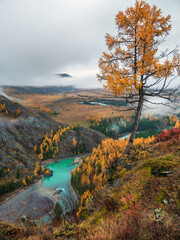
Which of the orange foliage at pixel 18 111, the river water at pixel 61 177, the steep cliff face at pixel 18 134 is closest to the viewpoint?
the river water at pixel 61 177

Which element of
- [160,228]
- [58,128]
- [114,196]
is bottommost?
[58,128]

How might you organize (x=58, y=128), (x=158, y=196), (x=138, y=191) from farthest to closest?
(x=58, y=128), (x=138, y=191), (x=158, y=196)

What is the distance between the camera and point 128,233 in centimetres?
321

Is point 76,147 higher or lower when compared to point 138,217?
lower

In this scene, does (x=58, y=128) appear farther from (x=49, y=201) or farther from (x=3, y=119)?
(x=49, y=201)

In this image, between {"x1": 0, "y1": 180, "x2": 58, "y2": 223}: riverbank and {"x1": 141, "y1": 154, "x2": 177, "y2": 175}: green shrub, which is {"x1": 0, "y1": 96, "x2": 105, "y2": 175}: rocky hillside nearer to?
{"x1": 0, "y1": 180, "x2": 58, "y2": 223}: riverbank

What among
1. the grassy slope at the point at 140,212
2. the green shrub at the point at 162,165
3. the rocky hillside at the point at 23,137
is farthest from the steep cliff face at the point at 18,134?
the green shrub at the point at 162,165

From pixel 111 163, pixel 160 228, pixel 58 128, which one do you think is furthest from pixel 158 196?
pixel 58 128

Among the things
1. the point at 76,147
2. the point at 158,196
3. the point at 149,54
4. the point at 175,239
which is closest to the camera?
the point at 175,239

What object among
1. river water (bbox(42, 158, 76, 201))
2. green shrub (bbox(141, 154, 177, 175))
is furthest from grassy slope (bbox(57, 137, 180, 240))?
river water (bbox(42, 158, 76, 201))

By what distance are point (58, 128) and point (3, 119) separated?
209ft

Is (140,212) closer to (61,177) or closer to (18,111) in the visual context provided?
(61,177)

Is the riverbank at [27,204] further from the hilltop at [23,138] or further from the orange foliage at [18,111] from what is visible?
the orange foliage at [18,111]

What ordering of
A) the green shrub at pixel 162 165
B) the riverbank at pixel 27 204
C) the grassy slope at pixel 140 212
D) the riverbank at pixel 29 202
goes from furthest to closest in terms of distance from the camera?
the riverbank at pixel 29 202, the riverbank at pixel 27 204, the green shrub at pixel 162 165, the grassy slope at pixel 140 212
